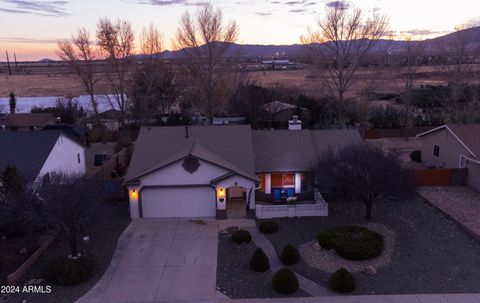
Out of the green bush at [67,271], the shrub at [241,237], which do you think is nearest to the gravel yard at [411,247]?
the shrub at [241,237]

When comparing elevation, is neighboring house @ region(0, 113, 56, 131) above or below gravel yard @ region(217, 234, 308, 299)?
above

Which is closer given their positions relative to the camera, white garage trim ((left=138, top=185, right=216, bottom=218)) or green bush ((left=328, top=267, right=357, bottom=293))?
green bush ((left=328, top=267, right=357, bottom=293))

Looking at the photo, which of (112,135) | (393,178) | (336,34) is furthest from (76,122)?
(393,178)

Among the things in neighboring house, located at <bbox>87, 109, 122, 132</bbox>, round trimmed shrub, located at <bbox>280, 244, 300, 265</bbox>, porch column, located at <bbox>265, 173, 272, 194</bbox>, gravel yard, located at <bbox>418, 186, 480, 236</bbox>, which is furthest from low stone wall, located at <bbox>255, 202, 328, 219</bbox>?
neighboring house, located at <bbox>87, 109, 122, 132</bbox>

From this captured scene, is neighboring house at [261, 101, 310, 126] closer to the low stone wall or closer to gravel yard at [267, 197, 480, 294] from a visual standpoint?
gravel yard at [267, 197, 480, 294]

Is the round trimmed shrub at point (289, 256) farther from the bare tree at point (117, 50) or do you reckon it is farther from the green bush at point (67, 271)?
the bare tree at point (117, 50)

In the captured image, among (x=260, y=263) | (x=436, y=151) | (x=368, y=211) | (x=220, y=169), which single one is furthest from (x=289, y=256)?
(x=436, y=151)
